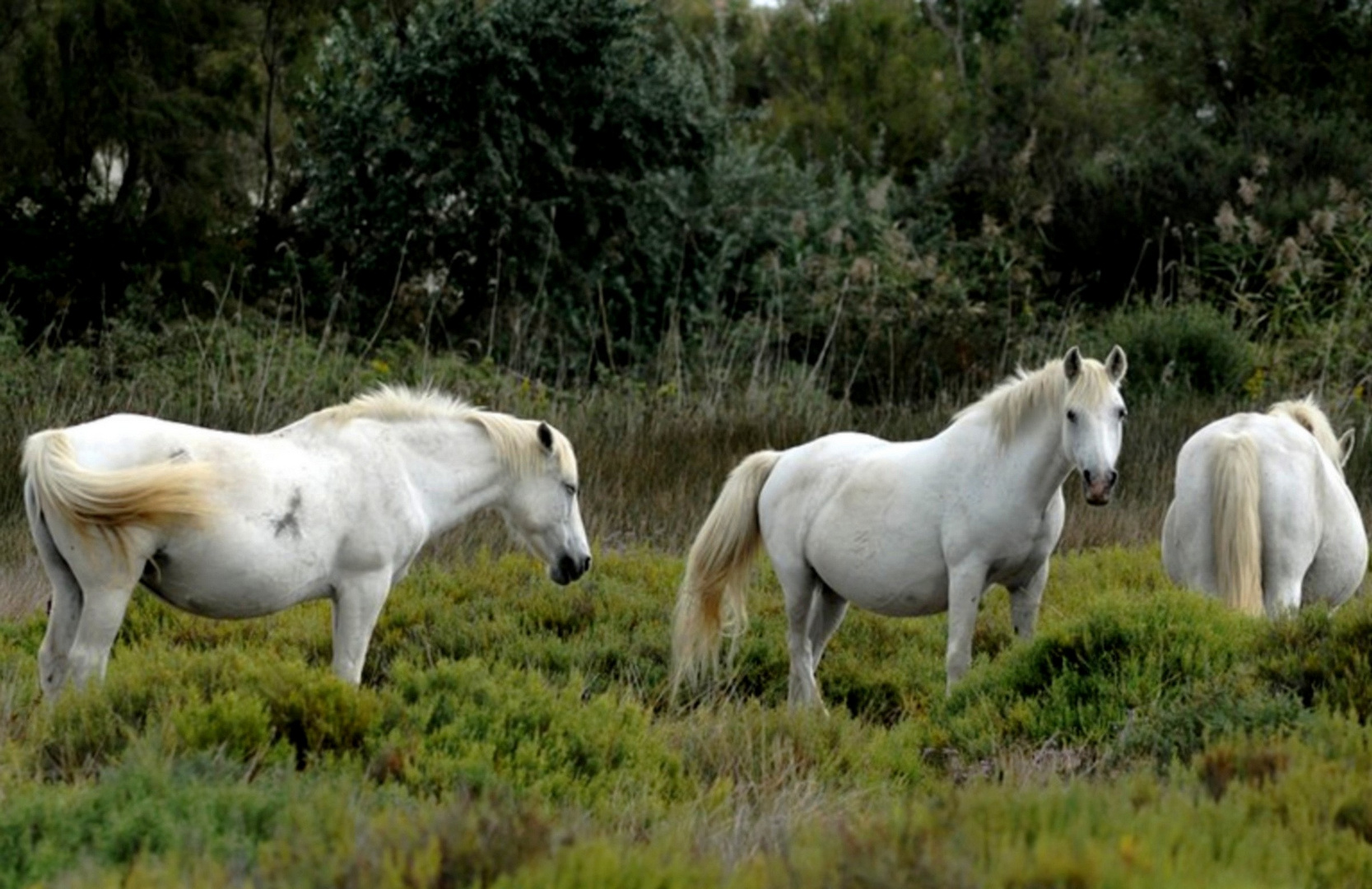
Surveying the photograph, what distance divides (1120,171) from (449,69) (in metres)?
8.24

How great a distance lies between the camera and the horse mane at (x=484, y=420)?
7.96m

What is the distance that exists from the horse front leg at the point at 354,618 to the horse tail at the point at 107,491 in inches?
33.2

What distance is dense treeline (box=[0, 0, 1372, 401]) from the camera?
1814 centimetres

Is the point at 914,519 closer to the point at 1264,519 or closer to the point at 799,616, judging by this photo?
the point at 799,616

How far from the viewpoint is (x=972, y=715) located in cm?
722

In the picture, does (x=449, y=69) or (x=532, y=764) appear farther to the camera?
(x=449, y=69)

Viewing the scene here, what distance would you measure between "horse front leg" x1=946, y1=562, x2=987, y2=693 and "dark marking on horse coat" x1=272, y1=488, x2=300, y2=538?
8.74 ft

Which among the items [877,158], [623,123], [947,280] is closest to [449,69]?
[623,123]

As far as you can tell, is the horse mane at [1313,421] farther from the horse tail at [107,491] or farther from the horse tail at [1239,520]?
the horse tail at [107,491]

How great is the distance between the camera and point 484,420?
822 centimetres

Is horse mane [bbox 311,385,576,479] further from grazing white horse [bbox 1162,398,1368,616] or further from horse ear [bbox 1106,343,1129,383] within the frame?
grazing white horse [bbox 1162,398,1368,616]

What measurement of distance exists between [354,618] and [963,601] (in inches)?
96.7

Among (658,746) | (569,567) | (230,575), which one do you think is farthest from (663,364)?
(658,746)

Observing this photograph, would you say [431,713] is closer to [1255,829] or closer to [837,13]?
[1255,829]
